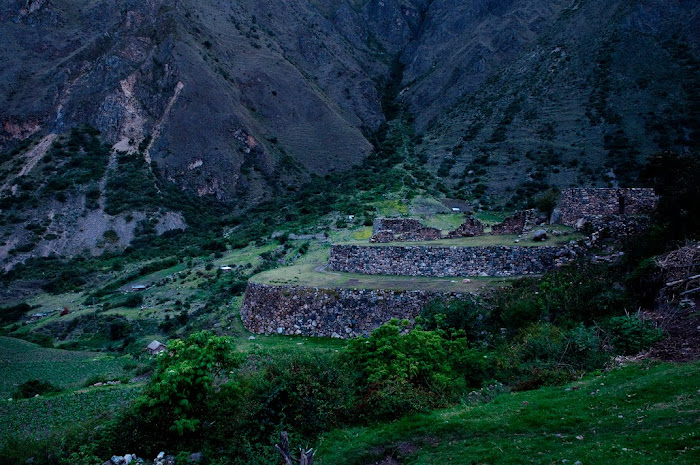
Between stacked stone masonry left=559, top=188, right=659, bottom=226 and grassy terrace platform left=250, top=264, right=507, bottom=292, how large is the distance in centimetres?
579

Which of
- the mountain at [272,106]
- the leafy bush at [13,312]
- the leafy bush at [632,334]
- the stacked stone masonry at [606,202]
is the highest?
the mountain at [272,106]

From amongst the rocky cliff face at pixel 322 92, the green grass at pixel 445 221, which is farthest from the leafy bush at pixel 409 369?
the rocky cliff face at pixel 322 92

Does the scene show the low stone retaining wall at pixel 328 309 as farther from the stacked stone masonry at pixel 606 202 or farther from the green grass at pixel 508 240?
the stacked stone masonry at pixel 606 202

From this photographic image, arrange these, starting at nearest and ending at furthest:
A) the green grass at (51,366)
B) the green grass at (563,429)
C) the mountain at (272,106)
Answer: the green grass at (563,429) → the green grass at (51,366) → the mountain at (272,106)

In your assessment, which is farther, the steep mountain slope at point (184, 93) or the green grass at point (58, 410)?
the steep mountain slope at point (184, 93)

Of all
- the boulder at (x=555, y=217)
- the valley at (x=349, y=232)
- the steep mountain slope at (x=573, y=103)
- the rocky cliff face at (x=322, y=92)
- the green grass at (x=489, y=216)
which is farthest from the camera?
the rocky cliff face at (x=322, y=92)

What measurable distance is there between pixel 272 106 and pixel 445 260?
7759cm

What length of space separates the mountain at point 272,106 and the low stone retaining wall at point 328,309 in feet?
140

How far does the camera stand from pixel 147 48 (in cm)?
8306

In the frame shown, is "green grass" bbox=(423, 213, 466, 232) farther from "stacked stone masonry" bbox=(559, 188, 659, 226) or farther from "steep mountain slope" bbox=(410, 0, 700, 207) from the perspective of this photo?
"stacked stone masonry" bbox=(559, 188, 659, 226)

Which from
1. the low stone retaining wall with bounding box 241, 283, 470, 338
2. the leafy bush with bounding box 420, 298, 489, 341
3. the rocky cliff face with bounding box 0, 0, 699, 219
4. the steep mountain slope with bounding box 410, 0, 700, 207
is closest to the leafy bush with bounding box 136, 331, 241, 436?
the leafy bush with bounding box 420, 298, 489, 341

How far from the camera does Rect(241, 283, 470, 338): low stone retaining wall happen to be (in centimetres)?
1588

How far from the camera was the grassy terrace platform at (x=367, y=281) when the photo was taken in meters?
15.7

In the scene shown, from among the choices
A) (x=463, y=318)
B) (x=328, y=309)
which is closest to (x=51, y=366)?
(x=328, y=309)
